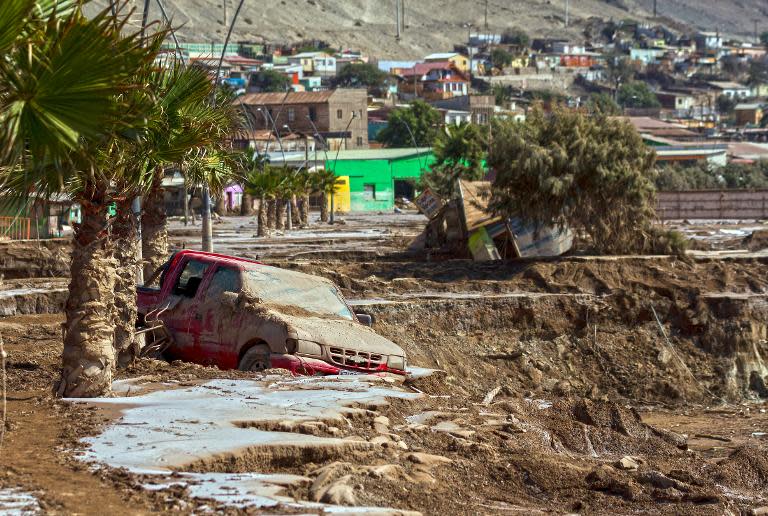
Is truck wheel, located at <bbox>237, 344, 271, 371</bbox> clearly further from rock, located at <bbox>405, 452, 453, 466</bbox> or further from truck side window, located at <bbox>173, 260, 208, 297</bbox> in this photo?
rock, located at <bbox>405, 452, 453, 466</bbox>

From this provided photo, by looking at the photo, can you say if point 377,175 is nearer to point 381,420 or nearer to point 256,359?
point 256,359

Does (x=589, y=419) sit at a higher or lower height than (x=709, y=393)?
higher

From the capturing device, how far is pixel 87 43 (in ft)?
36.0

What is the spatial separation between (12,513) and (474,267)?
1098 inches

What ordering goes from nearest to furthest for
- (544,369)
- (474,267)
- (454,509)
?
(454,509) < (544,369) < (474,267)

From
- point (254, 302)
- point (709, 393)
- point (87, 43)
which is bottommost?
point (709, 393)

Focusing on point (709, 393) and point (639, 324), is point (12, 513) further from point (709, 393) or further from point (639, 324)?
point (639, 324)

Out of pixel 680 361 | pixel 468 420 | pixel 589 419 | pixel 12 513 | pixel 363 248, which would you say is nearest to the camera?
pixel 12 513

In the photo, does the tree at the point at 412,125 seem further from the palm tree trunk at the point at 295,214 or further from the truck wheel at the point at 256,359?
the truck wheel at the point at 256,359

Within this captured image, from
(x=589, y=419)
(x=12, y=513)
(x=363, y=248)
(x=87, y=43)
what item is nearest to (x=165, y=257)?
(x=589, y=419)

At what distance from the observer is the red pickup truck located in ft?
55.0

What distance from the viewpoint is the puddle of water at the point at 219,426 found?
10469 millimetres

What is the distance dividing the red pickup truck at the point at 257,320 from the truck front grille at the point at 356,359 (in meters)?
0.01

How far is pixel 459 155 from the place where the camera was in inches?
2830
